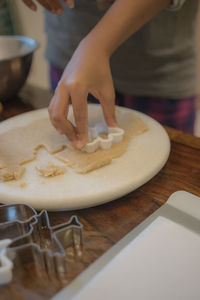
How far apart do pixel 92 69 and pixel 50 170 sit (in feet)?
0.85

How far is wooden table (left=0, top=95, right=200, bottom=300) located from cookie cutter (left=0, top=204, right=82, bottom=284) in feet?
0.05

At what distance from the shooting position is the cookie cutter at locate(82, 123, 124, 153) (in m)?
0.75

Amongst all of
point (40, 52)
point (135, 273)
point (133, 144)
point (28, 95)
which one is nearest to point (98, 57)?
point (133, 144)

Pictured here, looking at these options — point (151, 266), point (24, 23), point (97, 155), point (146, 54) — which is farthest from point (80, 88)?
point (24, 23)

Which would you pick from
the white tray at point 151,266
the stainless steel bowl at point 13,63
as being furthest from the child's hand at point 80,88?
the stainless steel bowl at point 13,63

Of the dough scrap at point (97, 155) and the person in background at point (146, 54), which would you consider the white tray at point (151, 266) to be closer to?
the dough scrap at point (97, 155)

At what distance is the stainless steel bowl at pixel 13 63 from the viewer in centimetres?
109

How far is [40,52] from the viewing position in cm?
257

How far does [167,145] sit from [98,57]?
0.91 ft

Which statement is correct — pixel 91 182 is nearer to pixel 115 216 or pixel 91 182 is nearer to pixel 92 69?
pixel 115 216

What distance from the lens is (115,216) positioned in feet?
2.02

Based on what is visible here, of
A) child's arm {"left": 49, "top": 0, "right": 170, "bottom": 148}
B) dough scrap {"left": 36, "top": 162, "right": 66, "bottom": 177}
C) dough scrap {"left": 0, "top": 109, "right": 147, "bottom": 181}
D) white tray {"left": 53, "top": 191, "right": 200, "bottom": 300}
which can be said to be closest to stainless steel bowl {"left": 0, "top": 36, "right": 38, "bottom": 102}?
dough scrap {"left": 0, "top": 109, "right": 147, "bottom": 181}

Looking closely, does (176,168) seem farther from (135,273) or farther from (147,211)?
Result: (135,273)

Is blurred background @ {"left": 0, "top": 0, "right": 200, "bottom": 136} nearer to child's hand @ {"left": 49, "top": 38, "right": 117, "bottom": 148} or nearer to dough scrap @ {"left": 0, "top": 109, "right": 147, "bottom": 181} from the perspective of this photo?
dough scrap @ {"left": 0, "top": 109, "right": 147, "bottom": 181}
